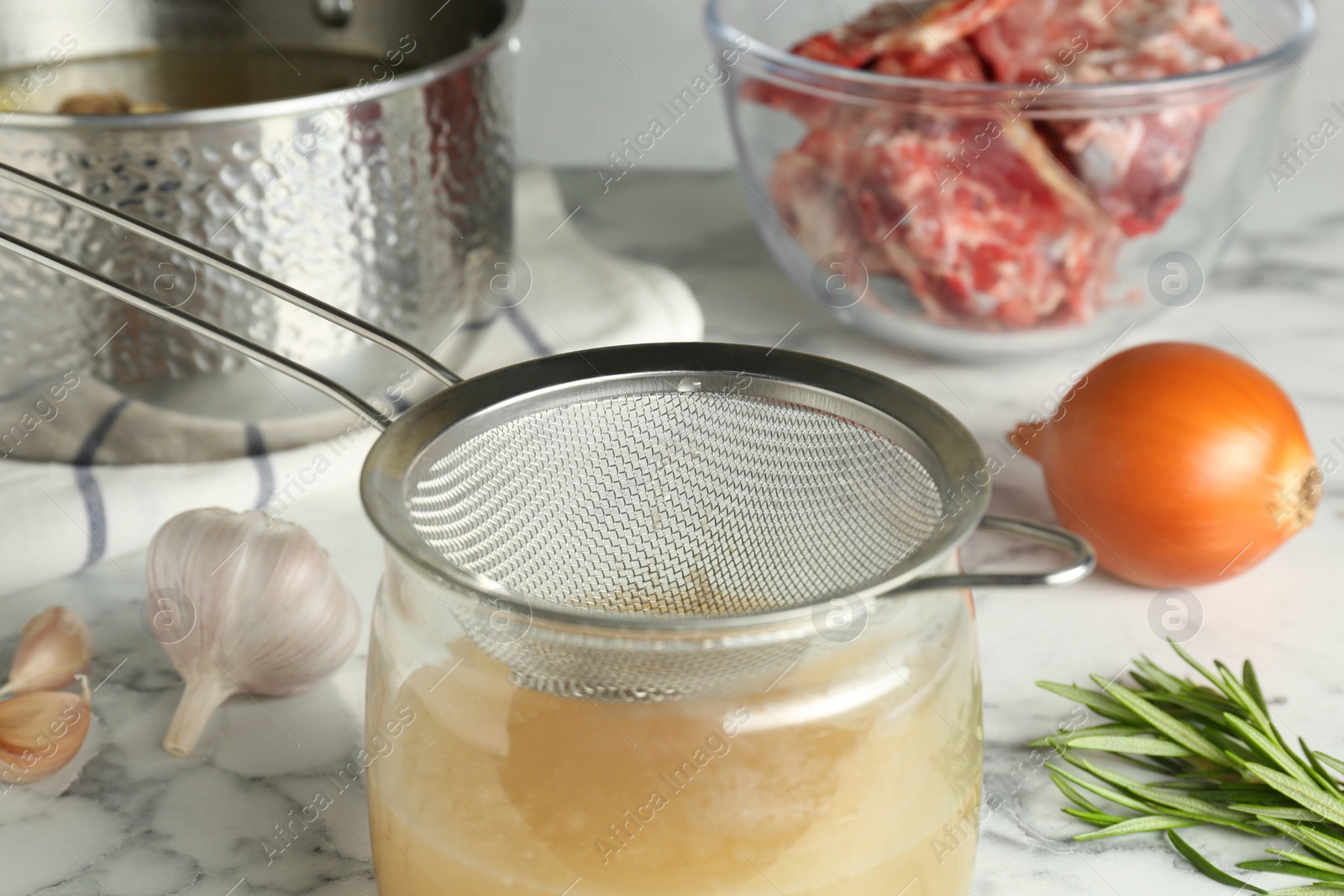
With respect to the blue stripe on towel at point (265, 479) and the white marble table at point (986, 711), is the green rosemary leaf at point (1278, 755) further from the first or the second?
the blue stripe on towel at point (265, 479)

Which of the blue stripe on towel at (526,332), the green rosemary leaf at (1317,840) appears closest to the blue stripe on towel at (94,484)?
the blue stripe on towel at (526,332)

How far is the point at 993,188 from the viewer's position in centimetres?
125

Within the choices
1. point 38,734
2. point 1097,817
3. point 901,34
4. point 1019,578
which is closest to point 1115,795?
point 1097,817

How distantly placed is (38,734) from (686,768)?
19.4 inches

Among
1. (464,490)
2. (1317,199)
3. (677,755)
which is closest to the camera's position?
(677,755)

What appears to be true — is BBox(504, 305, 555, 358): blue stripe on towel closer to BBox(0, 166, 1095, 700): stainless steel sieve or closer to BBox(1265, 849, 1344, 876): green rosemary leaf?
BBox(0, 166, 1095, 700): stainless steel sieve

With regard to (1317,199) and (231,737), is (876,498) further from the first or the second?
(1317,199)

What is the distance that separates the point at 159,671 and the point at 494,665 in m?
0.45

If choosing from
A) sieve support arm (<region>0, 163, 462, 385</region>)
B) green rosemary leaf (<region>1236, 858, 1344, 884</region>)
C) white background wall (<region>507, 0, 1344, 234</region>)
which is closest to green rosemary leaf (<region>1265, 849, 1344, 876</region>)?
green rosemary leaf (<region>1236, 858, 1344, 884</region>)

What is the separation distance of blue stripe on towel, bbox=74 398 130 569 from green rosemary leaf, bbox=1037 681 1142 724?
2.44ft

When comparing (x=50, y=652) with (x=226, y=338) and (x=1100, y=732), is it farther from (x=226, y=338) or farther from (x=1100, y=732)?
(x=1100, y=732)

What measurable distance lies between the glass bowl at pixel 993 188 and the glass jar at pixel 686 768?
2.23 feet

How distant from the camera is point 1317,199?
1776 mm

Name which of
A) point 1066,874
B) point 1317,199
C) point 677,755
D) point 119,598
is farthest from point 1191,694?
point 1317,199
